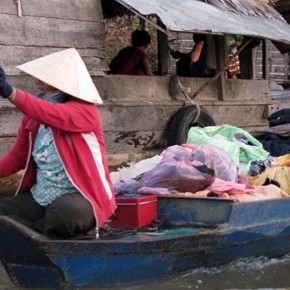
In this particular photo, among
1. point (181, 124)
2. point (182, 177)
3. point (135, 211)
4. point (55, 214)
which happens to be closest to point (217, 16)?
point (181, 124)

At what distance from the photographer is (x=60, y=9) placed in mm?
7496

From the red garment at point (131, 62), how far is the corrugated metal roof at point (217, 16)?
3.35ft

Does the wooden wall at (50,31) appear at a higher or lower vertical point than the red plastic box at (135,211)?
higher

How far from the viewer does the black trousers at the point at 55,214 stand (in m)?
3.66

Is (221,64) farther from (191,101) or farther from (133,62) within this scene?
(133,62)

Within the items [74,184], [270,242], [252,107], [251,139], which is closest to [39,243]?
[74,184]

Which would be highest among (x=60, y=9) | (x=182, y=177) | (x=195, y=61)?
(x=60, y=9)

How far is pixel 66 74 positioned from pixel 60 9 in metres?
3.96

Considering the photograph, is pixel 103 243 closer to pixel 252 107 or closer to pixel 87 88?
pixel 87 88

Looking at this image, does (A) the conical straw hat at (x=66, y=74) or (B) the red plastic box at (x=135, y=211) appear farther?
(B) the red plastic box at (x=135, y=211)

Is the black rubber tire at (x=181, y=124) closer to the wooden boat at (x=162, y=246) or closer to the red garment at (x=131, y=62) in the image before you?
the red garment at (x=131, y=62)

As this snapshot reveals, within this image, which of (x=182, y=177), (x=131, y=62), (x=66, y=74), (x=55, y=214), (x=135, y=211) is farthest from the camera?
(x=131, y=62)

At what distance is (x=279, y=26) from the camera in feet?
33.3

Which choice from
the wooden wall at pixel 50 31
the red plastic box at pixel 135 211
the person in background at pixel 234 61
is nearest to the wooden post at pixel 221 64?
the person in background at pixel 234 61
